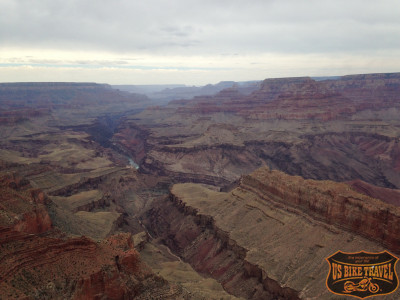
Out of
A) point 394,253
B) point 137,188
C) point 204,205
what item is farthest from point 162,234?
point 394,253

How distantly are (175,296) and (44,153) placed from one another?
4291 inches

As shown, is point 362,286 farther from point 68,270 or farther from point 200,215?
point 200,215

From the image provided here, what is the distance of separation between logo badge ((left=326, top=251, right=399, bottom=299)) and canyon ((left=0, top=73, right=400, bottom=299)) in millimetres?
1801

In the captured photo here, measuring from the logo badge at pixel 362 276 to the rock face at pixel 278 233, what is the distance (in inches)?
88.6

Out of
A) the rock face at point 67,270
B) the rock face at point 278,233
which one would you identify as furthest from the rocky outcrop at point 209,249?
the rock face at point 67,270

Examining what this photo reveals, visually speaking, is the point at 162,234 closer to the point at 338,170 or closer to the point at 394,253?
the point at 394,253

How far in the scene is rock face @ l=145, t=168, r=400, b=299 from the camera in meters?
40.8

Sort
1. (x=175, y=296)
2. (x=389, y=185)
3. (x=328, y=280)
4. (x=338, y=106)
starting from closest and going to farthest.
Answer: (x=175, y=296)
(x=328, y=280)
(x=389, y=185)
(x=338, y=106)

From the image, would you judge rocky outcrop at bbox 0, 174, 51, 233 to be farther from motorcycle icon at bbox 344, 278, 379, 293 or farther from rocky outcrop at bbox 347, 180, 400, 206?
rocky outcrop at bbox 347, 180, 400, 206

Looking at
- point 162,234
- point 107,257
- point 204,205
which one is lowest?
point 162,234

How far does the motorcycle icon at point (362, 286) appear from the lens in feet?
106

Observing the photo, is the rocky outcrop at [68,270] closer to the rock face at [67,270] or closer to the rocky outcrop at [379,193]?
the rock face at [67,270]

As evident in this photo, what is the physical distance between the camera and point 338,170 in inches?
4493

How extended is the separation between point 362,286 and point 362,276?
2.07 m
